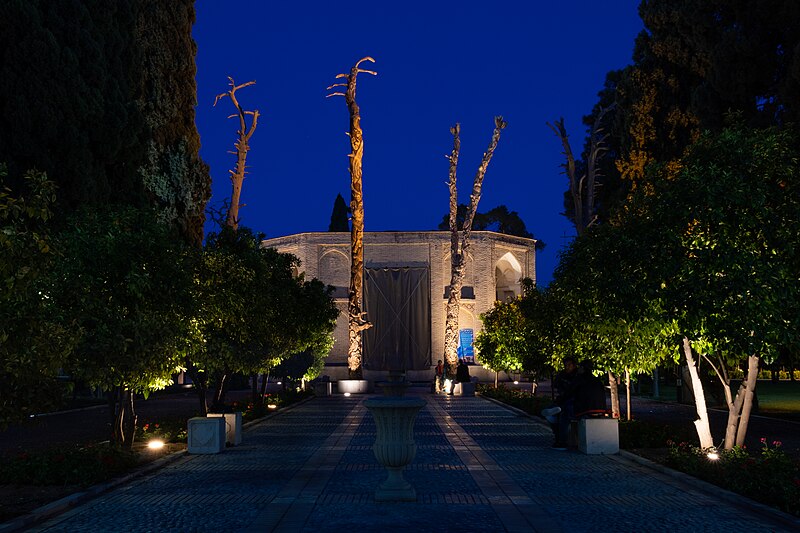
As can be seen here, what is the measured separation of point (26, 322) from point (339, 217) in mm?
56755

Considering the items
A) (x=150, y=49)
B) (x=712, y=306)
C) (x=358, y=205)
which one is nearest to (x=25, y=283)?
(x=712, y=306)

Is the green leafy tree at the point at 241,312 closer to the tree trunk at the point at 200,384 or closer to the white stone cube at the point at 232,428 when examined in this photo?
the tree trunk at the point at 200,384

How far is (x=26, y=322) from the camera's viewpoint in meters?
8.29

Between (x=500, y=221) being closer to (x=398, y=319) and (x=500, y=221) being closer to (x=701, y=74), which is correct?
(x=398, y=319)

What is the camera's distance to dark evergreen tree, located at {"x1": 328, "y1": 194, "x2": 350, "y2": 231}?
6444 cm

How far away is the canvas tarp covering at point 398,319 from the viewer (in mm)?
53719

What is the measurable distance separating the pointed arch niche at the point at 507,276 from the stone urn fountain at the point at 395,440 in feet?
150

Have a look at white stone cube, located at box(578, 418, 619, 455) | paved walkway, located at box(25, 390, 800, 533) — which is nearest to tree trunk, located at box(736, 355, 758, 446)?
paved walkway, located at box(25, 390, 800, 533)

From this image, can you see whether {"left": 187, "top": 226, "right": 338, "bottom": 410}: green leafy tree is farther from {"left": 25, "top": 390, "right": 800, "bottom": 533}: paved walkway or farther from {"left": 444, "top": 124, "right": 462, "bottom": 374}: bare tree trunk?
{"left": 444, "top": 124, "right": 462, "bottom": 374}: bare tree trunk

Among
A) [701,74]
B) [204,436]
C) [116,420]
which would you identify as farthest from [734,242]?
[701,74]

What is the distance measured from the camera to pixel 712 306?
11.7m

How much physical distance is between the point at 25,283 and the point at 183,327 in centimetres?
735

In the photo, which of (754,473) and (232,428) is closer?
(754,473)

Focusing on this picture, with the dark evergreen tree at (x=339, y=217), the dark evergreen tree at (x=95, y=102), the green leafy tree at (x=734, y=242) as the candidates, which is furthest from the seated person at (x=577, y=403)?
the dark evergreen tree at (x=339, y=217)
